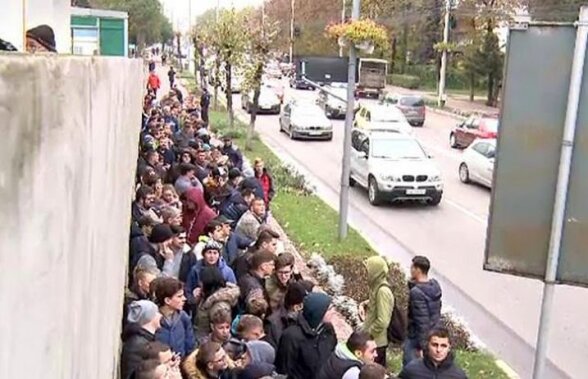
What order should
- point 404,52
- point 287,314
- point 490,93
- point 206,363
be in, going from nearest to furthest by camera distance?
1. point 206,363
2. point 287,314
3. point 490,93
4. point 404,52

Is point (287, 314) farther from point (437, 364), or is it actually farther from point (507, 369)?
point (507, 369)

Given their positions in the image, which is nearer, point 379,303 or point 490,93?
point 379,303

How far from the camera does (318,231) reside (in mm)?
14539

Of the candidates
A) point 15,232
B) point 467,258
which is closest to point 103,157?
point 15,232

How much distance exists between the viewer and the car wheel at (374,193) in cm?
1848

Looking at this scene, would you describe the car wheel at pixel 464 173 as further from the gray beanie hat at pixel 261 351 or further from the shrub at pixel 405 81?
the shrub at pixel 405 81

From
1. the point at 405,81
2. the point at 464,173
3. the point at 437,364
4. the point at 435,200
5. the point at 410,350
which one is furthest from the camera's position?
the point at 405,81

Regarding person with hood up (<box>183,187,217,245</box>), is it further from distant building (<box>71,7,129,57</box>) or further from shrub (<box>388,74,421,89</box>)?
shrub (<box>388,74,421,89</box>)

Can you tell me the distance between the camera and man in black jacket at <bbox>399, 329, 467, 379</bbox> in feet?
17.6

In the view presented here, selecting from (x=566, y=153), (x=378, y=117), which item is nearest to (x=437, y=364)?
(x=566, y=153)

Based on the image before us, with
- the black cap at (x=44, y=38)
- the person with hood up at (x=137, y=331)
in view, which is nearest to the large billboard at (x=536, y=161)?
the person with hood up at (x=137, y=331)

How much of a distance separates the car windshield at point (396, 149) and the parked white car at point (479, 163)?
6.41 ft

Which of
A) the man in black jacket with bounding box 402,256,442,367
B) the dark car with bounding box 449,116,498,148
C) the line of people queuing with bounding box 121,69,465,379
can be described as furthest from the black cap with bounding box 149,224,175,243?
the dark car with bounding box 449,116,498,148

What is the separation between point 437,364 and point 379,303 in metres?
1.50
